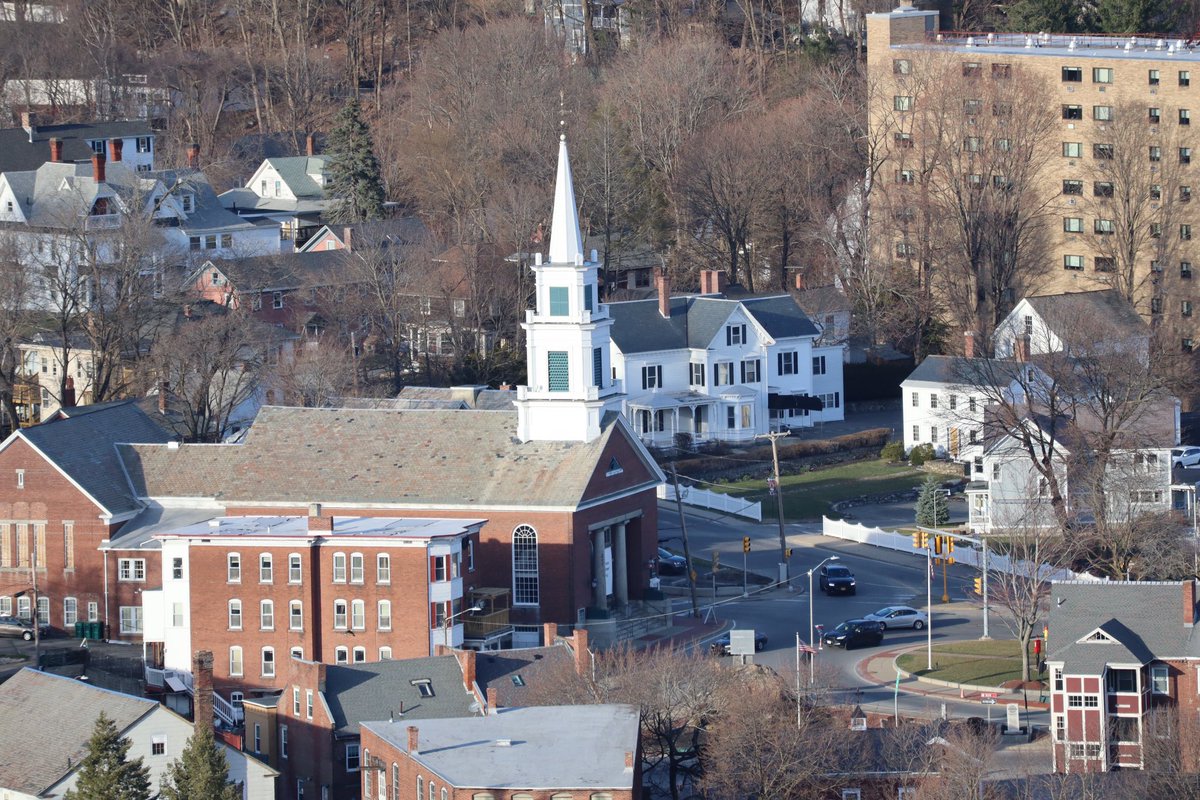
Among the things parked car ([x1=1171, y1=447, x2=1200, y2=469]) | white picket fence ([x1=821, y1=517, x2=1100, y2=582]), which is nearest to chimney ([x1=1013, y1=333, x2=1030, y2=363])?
parked car ([x1=1171, y1=447, x2=1200, y2=469])

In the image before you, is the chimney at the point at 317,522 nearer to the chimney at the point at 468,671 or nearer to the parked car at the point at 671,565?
the chimney at the point at 468,671

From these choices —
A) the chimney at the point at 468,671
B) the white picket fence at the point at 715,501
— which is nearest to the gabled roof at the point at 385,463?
the chimney at the point at 468,671

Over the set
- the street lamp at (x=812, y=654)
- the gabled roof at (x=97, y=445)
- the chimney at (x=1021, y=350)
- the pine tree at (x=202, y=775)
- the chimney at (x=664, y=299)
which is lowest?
the pine tree at (x=202, y=775)

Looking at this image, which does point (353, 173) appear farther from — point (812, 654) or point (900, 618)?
point (812, 654)

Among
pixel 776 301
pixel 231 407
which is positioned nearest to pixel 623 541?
pixel 231 407

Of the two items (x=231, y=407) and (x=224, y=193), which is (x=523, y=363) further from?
(x=224, y=193)

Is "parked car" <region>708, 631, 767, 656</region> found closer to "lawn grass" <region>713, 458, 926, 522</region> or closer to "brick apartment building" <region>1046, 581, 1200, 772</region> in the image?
"brick apartment building" <region>1046, 581, 1200, 772</region>
